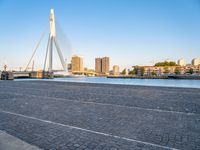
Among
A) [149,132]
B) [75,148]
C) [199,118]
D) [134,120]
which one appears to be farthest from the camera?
[199,118]

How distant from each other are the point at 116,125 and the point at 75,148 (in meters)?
2.07

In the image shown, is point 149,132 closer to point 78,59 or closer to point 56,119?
point 56,119

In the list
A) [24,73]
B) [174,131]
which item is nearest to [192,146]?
[174,131]

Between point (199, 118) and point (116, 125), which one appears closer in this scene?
point (116, 125)

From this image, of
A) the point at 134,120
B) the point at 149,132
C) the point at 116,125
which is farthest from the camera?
the point at 134,120

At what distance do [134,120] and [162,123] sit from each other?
0.92 m

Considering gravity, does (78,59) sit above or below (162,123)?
above

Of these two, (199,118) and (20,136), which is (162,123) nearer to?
(199,118)

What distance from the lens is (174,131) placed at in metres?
4.96

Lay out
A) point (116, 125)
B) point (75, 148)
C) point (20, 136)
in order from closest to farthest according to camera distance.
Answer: point (75, 148) < point (20, 136) < point (116, 125)

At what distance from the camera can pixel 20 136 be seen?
14.7ft

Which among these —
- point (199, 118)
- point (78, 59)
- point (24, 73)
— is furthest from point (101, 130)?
point (78, 59)

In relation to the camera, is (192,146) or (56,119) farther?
(56,119)

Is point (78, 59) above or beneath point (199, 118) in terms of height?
above
